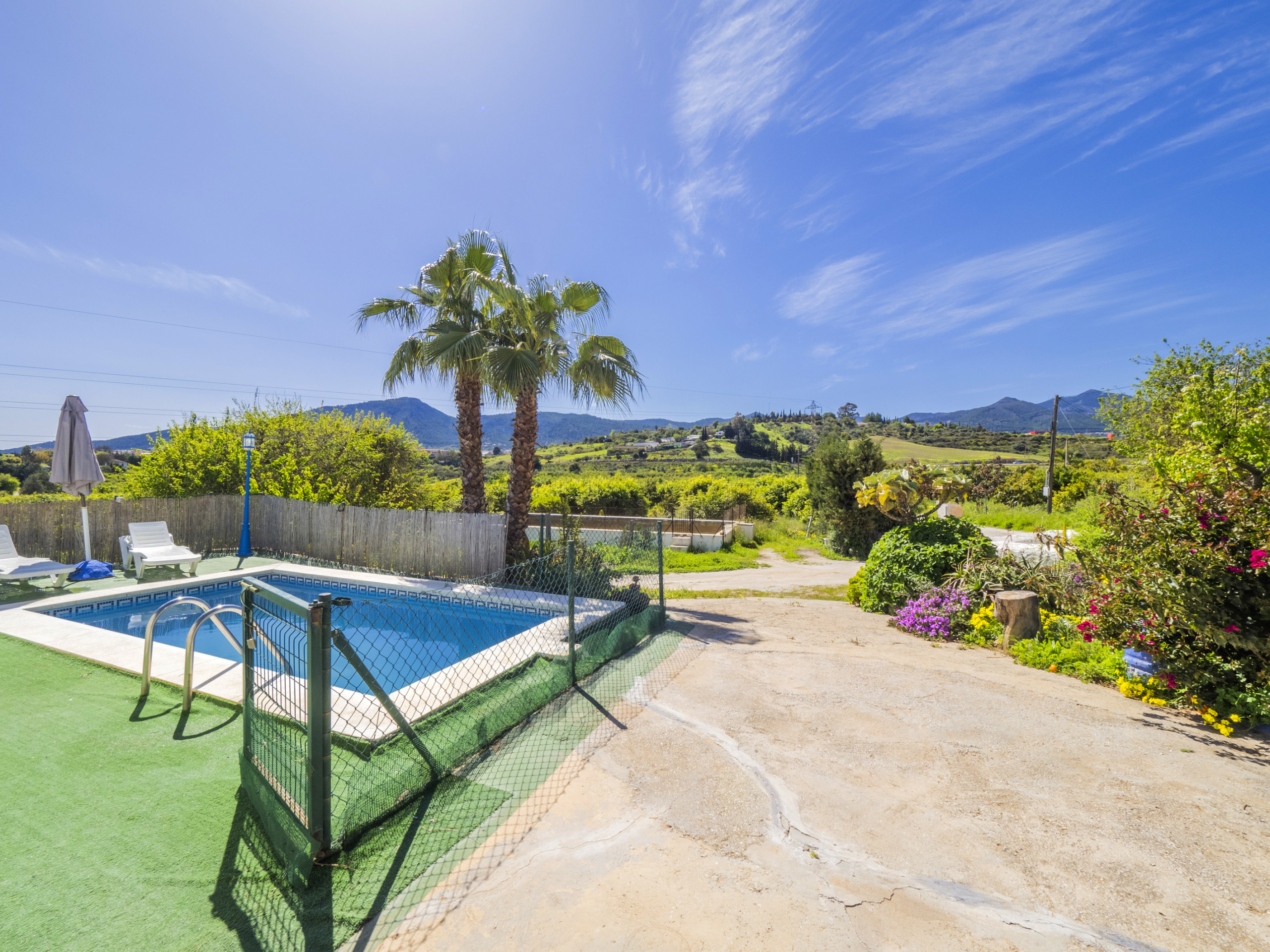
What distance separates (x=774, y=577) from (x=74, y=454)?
13.7 metres

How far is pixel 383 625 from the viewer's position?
669 centimetres

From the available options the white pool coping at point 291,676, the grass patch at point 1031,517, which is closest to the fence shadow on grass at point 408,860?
the white pool coping at point 291,676

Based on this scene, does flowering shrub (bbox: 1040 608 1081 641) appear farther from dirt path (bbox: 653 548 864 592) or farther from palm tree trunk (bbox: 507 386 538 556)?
palm tree trunk (bbox: 507 386 538 556)

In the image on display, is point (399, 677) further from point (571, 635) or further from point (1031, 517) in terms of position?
point (1031, 517)

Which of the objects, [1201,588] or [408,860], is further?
[1201,588]

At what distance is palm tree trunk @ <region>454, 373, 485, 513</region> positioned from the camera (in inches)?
424

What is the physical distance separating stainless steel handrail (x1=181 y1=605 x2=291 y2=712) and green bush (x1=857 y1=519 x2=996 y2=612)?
8432 millimetres

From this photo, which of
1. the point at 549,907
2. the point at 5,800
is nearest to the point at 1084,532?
the point at 549,907

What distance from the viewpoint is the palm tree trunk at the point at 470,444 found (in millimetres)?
10758

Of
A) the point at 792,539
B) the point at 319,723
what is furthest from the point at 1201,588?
the point at 792,539

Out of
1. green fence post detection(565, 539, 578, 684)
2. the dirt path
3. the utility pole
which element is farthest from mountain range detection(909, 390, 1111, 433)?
green fence post detection(565, 539, 578, 684)

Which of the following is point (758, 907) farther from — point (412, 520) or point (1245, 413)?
point (412, 520)

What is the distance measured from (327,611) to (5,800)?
2.39m

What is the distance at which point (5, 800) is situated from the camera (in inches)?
115
